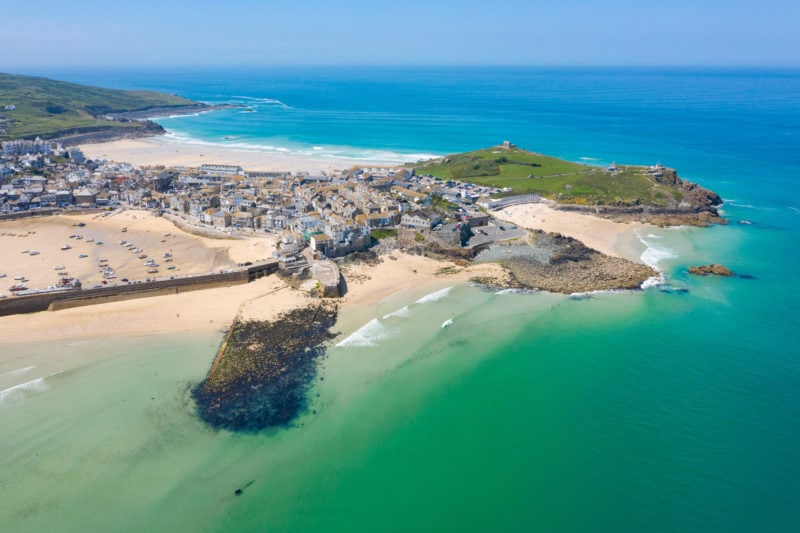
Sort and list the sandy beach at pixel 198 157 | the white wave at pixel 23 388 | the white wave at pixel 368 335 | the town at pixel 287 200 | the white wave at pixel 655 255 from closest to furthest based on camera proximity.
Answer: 1. the white wave at pixel 23 388
2. the white wave at pixel 368 335
3. the white wave at pixel 655 255
4. the town at pixel 287 200
5. the sandy beach at pixel 198 157

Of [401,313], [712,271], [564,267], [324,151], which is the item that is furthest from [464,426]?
[324,151]

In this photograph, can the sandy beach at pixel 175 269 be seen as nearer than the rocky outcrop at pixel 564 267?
Yes

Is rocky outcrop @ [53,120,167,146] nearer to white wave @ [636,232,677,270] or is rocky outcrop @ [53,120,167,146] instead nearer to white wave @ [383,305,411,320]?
white wave @ [383,305,411,320]

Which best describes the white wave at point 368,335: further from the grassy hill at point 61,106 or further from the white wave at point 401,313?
the grassy hill at point 61,106

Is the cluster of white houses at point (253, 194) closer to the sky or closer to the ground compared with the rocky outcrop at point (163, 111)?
closer to the ground

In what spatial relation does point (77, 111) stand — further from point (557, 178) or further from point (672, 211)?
point (672, 211)

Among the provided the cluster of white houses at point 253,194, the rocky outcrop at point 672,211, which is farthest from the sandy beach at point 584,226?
the cluster of white houses at point 253,194
